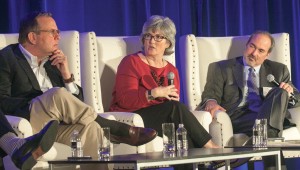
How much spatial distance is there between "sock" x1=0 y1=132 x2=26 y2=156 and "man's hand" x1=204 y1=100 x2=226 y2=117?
5.59 feet

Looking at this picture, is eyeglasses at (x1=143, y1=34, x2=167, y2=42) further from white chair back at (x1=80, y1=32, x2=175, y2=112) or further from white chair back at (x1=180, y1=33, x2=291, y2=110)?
white chair back at (x1=180, y1=33, x2=291, y2=110)

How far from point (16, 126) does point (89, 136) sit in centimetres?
45

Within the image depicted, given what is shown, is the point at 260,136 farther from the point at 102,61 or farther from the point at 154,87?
the point at 102,61

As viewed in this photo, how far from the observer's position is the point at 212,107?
5.39 m

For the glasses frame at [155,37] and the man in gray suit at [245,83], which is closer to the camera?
the glasses frame at [155,37]

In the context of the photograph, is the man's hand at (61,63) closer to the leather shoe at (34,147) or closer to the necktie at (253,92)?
the leather shoe at (34,147)

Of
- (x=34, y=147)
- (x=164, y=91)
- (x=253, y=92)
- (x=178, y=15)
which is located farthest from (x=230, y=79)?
(x=34, y=147)

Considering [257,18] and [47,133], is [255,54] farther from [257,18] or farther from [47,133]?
[47,133]

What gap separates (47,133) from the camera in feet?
12.4

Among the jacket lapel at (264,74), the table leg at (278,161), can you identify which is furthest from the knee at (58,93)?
the jacket lapel at (264,74)

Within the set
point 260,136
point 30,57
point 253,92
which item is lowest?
point 260,136

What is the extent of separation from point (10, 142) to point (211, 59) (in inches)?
89.8

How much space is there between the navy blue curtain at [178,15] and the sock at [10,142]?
177 cm

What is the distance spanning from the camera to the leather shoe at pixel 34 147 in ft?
12.4
